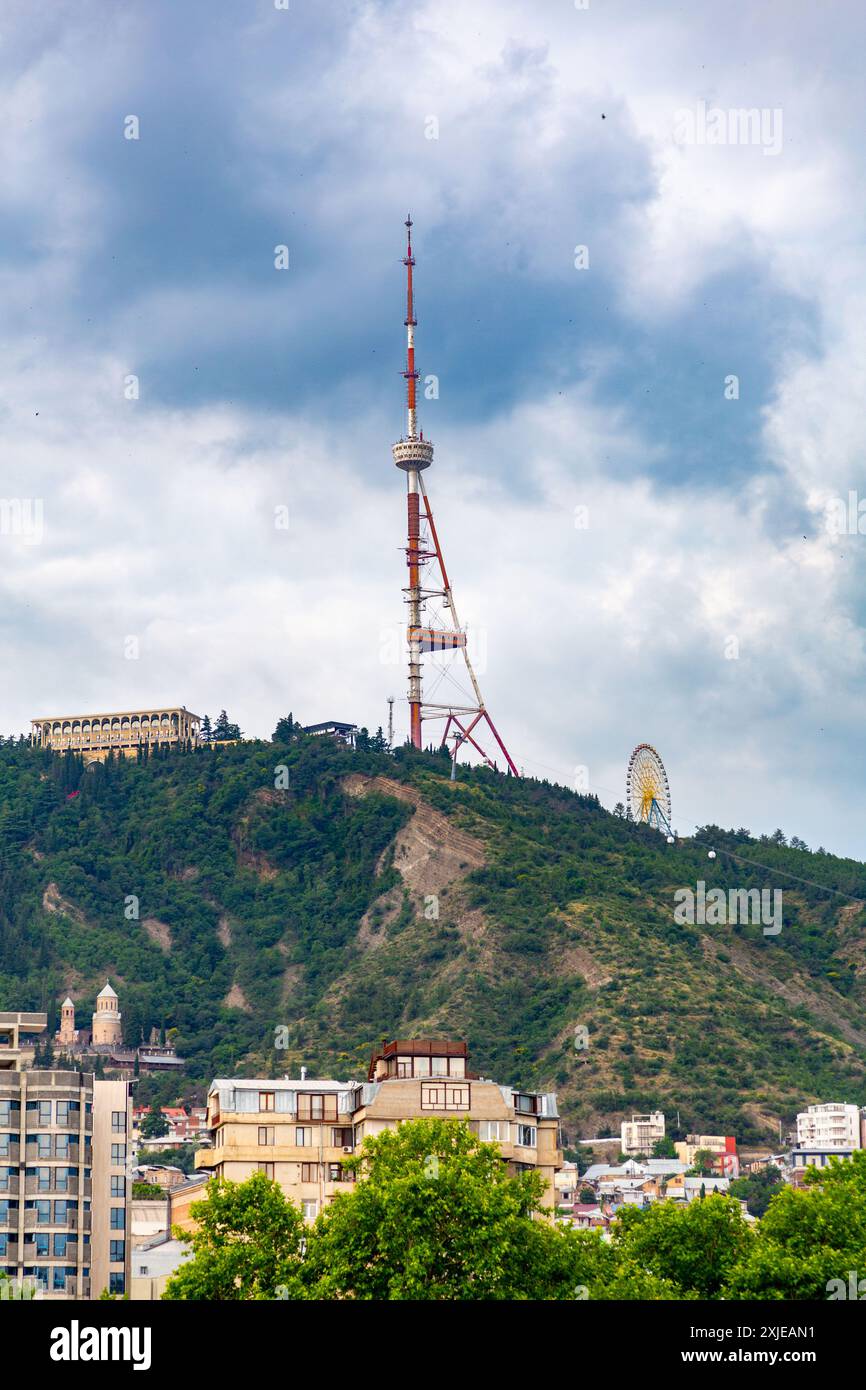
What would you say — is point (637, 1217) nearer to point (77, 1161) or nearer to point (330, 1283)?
point (330, 1283)

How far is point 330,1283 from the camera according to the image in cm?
6531

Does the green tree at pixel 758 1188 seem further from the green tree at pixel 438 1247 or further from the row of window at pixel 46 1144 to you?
the green tree at pixel 438 1247

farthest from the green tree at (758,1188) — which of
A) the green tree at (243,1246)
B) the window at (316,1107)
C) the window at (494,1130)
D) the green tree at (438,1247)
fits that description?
the green tree at (438,1247)

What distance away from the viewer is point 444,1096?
94.6 metres

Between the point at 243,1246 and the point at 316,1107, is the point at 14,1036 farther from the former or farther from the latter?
the point at 243,1246

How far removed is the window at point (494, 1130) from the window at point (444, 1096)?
3.62 feet

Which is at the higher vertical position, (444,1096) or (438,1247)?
(444,1096)

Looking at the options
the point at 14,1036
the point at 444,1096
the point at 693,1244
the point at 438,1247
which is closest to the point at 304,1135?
the point at 444,1096

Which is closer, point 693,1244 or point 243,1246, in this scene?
point 243,1246

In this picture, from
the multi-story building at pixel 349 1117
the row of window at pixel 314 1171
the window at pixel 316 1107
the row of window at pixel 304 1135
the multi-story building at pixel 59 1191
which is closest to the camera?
the multi-story building at pixel 349 1117

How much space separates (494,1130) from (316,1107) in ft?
30.3

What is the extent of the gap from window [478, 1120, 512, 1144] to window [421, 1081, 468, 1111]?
1.10 m

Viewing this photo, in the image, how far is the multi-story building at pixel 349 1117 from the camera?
94375 millimetres
